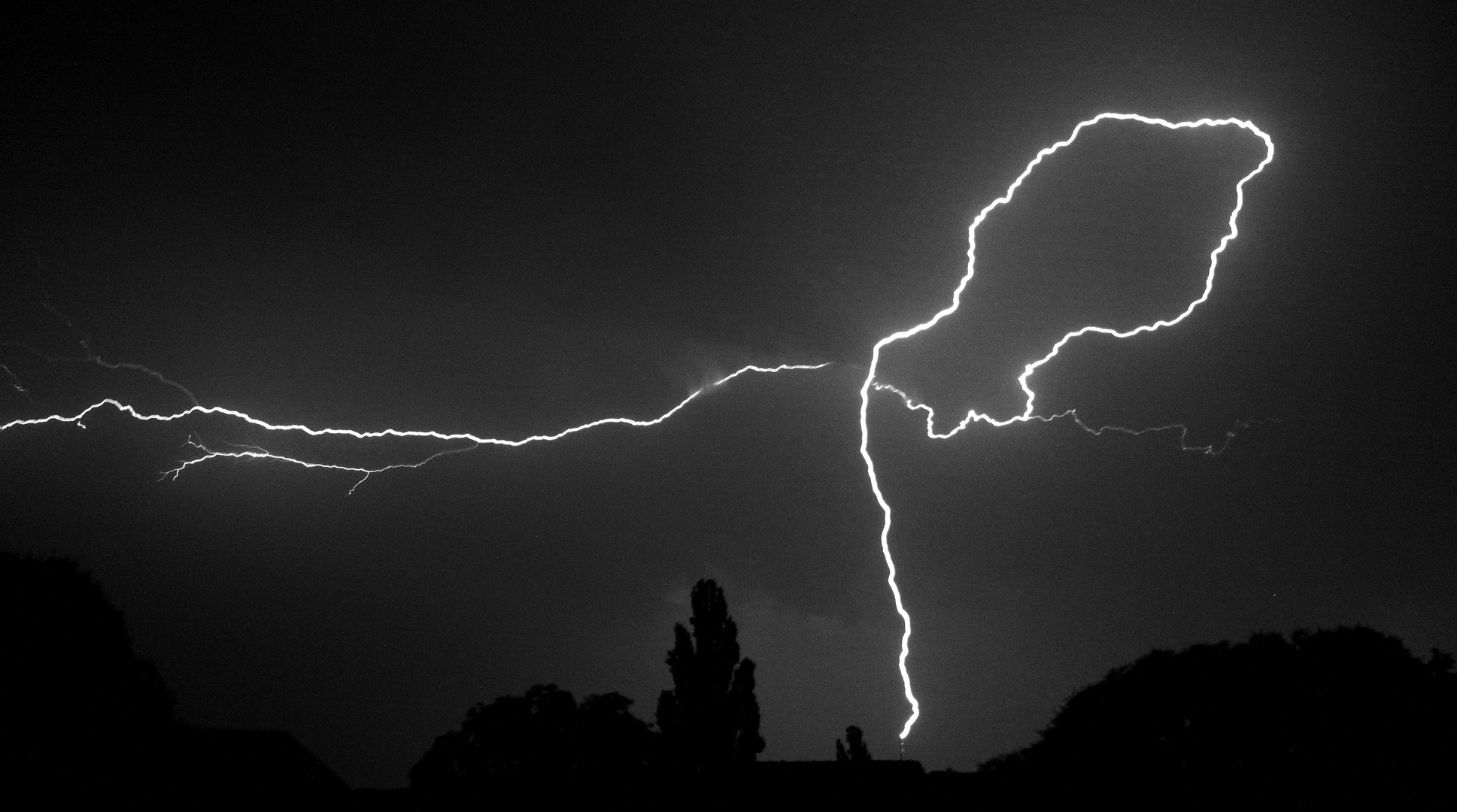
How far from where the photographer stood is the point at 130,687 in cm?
622

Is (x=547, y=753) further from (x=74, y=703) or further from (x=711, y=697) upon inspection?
(x=711, y=697)

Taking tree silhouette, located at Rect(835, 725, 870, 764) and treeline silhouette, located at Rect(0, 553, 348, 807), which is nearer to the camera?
treeline silhouette, located at Rect(0, 553, 348, 807)

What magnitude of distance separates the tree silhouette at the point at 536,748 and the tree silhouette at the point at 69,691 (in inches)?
72.0

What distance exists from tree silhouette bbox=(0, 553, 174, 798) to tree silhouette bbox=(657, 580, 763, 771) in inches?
354

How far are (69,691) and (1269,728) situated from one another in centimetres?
738

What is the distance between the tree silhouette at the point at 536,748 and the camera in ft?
22.0

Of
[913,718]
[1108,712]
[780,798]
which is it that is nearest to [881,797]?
[780,798]

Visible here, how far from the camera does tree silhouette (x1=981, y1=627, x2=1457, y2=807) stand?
5.41m

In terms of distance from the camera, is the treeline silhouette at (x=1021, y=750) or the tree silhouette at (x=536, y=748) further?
the tree silhouette at (x=536, y=748)

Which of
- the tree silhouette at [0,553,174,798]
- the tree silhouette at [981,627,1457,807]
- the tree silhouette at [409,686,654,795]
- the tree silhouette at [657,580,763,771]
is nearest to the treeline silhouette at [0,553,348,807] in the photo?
the tree silhouette at [0,553,174,798]

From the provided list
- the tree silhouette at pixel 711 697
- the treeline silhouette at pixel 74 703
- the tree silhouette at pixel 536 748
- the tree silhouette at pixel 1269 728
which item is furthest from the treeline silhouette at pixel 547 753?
the tree silhouette at pixel 711 697

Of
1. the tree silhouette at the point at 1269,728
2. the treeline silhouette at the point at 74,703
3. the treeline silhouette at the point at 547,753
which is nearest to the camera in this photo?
the tree silhouette at the point at 1269,728

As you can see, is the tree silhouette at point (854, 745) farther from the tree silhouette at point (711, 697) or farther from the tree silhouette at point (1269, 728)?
the tree silhouette at point (1269, 728)

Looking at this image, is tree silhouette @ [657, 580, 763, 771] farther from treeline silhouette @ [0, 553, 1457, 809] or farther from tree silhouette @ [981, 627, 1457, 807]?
tree silhouette @ [981, 627, 1457, 807]
